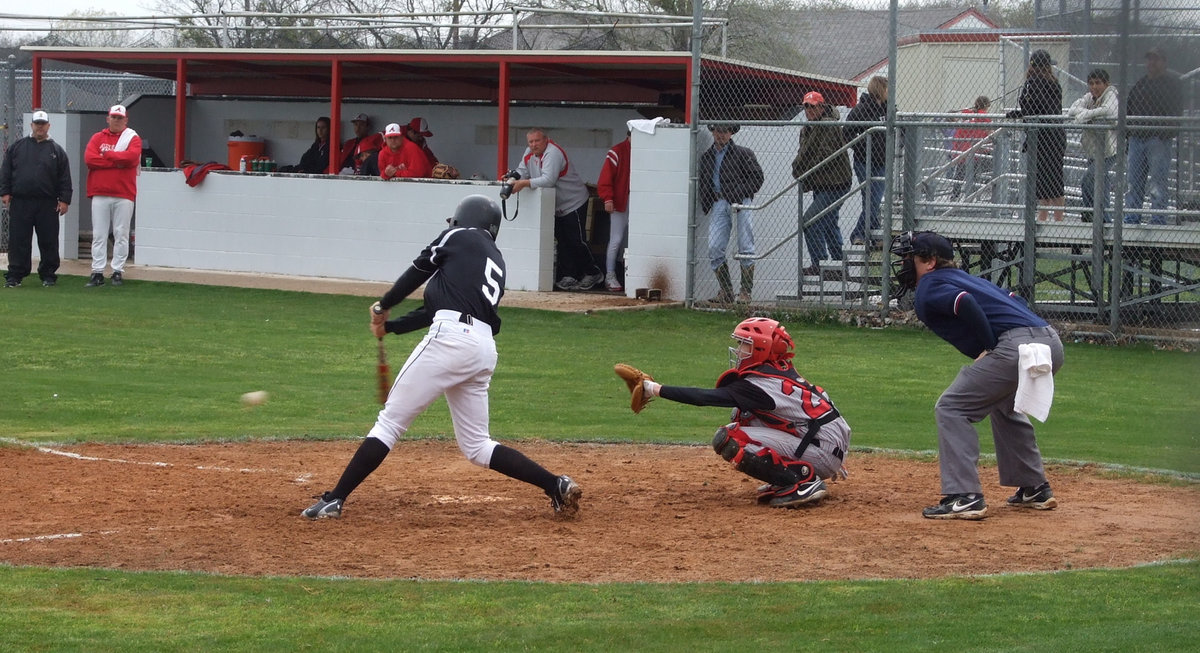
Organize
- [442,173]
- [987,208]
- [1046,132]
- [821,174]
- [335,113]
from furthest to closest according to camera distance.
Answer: [335,113]
[442,173]
[821,174]
[987,208]
[1046,132]

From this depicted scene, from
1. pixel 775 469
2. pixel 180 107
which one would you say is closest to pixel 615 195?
pixel 180 107

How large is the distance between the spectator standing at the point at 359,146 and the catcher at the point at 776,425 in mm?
13821

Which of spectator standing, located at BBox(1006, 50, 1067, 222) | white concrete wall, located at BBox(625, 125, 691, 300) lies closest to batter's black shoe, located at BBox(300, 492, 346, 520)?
spectator standing, located at BBox(1006, 50, 1067, 222)

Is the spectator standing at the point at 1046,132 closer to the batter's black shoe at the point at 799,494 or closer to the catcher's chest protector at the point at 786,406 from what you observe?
the catcher's chest protector at the point at 786,406

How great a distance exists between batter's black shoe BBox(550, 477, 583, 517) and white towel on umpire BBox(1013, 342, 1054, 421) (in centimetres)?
231

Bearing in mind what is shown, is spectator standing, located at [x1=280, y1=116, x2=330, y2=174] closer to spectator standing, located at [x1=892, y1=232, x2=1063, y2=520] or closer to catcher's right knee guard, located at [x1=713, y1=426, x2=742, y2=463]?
catcher's right knee guard, located at [x1=713, y1=426, x2=742, y2=463]

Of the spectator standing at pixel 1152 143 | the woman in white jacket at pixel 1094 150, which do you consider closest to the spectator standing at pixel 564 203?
the woman in white jacket at pixel 1094 150

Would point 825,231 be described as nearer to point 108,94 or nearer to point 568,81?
point 568,81

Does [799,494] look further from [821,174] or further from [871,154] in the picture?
[821,174]

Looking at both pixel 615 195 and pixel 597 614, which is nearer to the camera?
pixel 597 614

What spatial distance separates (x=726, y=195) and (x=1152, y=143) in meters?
6.29

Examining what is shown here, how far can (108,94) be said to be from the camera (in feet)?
93.4

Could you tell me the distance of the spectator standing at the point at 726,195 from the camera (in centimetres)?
1712

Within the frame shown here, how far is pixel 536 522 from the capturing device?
7.66 meters
